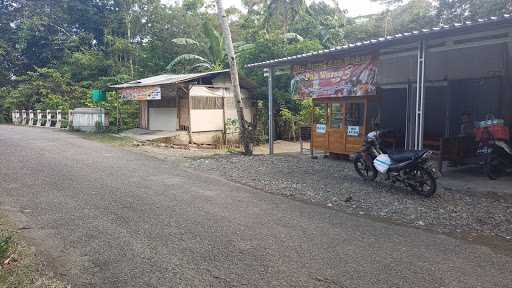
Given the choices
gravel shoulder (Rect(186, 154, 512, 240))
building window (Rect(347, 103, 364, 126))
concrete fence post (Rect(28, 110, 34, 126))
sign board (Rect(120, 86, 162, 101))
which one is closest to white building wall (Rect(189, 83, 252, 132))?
sign board (Rect(120, 86, 162, 101))

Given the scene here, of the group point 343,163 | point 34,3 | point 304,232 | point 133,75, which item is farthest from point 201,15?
point 304,232

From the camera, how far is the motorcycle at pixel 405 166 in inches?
265

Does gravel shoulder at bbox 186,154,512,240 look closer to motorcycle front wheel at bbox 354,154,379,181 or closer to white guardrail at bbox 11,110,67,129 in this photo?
motorcycle front wheel at bbox 354,154,379,181

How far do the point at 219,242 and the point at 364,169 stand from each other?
4.93 meters

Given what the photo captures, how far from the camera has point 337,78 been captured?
1057cm

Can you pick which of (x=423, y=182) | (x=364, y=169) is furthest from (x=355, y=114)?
(x=423, y=182)

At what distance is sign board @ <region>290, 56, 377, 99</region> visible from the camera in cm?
971

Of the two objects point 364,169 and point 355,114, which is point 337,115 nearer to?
point 355,114

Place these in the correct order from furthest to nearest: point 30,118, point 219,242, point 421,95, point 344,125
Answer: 1. point 30,118
2. point 344,125
3. point 421,95
4. point 219,242

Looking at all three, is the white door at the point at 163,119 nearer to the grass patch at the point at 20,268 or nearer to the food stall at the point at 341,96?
the food stall at the point at 341,96

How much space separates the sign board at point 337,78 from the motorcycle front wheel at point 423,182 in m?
3.33

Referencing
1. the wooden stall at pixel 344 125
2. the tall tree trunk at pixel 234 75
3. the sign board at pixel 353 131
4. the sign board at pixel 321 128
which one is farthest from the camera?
the tall tree trunk at pixel 234 75

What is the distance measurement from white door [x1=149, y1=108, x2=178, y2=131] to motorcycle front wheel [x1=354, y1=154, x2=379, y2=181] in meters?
11.0

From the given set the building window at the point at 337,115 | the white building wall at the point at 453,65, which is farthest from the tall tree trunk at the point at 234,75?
the white building wall at the point at 453,65
